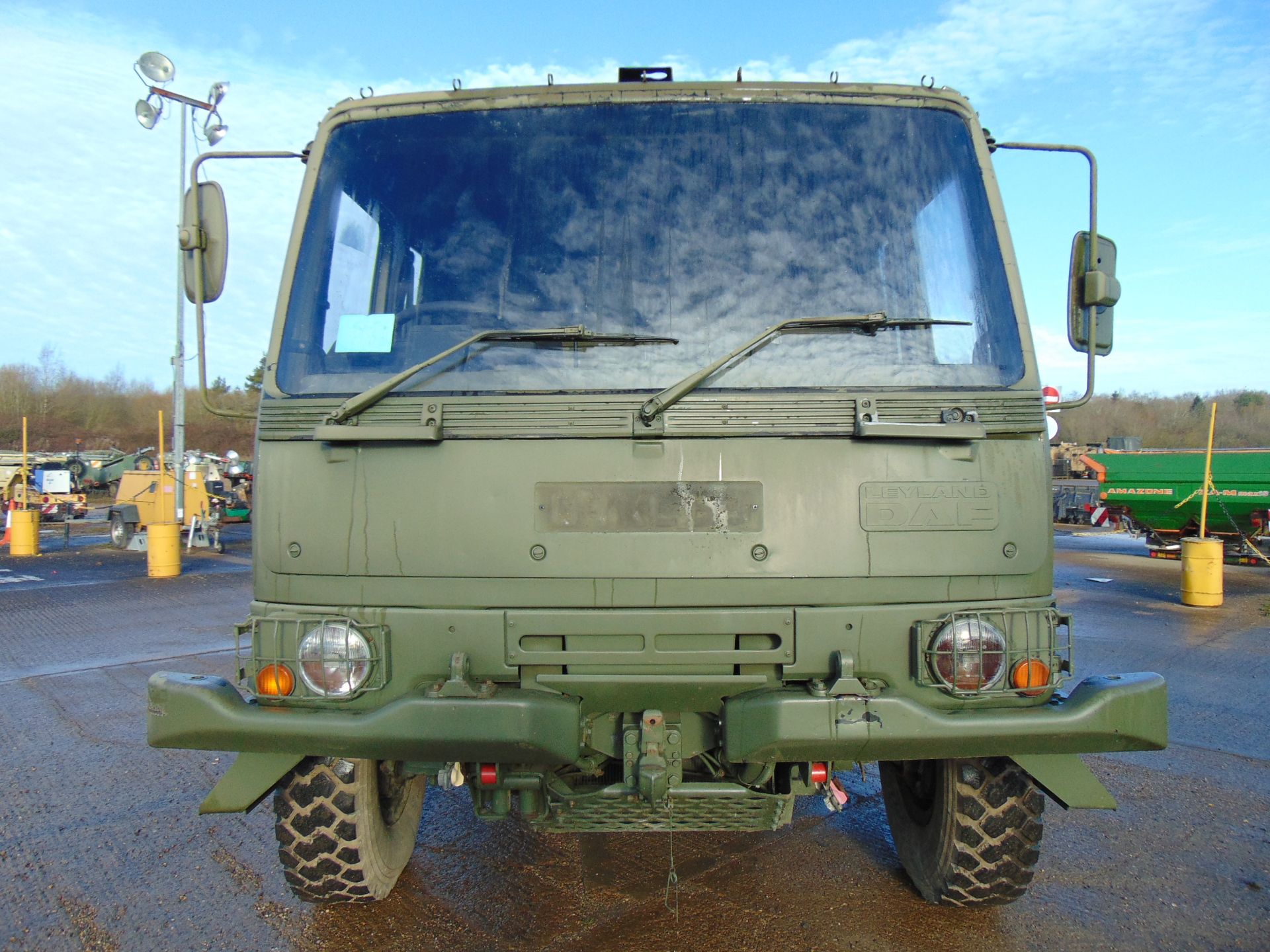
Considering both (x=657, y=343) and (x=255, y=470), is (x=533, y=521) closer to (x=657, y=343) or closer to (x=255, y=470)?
(x=657, y=343)

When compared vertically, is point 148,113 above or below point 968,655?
above

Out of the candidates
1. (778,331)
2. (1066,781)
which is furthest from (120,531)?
(1066,781)

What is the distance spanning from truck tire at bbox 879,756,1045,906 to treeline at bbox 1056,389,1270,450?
137ft

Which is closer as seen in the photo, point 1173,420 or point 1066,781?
point 1066,781

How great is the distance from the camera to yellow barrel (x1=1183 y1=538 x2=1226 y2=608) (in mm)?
10664

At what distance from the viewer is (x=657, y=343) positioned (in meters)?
2.70

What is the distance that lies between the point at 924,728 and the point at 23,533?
19.3 meters

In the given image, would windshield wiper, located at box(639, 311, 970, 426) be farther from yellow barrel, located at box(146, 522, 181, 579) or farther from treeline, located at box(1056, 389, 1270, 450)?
treeline, located at box(1056, 389, 1270, 450)

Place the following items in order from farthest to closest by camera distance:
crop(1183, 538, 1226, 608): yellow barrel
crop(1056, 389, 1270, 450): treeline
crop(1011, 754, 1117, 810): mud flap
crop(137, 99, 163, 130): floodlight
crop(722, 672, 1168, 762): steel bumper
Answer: crop(1056, 389, 1270, 450): treeline → crop(137, 99, 163, 130): floodlight → crop(1183, 538, 1226, 608): yellow barrel → crop(1011, 754, 1117, 810): mud flap → crop(722, 672, 1168, 762): steel bumper

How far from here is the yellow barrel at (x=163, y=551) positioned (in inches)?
539

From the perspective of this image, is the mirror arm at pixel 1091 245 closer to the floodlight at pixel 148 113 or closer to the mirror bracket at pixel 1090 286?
the mirror bracket at pixel 1090 286

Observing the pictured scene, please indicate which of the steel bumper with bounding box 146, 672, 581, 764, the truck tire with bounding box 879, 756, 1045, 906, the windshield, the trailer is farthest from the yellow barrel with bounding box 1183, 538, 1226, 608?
the steel bumper with bounding box 146, 672, 581, 764

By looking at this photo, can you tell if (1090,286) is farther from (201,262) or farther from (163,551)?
(163,551)

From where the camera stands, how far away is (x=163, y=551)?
45.2ft
